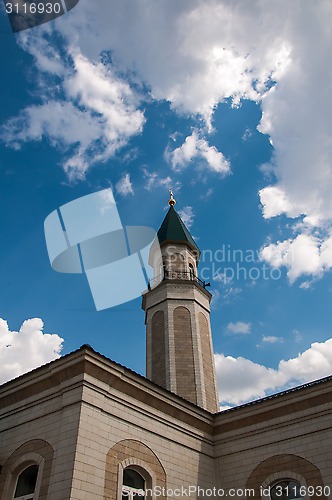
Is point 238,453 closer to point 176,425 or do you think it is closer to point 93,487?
point 176,425

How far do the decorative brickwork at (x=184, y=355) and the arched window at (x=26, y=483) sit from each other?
28.1 ft

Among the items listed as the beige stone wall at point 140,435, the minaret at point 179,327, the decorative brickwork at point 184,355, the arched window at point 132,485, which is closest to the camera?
the beige stone wall at point 140,435

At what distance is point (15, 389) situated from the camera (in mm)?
13773

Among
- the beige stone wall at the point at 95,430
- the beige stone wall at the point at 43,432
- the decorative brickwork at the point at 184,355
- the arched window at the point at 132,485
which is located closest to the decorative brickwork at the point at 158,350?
the decorative brickwork at the point at 184,355

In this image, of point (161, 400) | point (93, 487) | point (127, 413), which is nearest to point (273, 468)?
point (161, 400)

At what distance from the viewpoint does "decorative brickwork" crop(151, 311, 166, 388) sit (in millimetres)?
20505

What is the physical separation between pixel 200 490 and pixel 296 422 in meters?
4.00

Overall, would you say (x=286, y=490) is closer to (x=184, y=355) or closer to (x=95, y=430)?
(x=95, y=430)

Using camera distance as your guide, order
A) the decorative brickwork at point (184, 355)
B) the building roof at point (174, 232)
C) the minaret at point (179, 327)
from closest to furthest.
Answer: the decorative brickwork at point (184, 355), the minaret at point (179, 327), the building roof at point (174, 232)

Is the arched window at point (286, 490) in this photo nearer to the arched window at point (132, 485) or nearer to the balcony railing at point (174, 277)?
the arched window at point (132, 485)

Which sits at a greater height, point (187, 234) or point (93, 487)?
point (187, 234)

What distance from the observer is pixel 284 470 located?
1387 centimetres

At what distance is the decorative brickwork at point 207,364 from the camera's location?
66.3 feet

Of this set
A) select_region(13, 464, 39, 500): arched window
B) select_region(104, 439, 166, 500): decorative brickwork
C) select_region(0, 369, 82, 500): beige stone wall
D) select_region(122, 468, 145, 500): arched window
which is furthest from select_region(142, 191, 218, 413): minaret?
select_region(13, 464, 39, 500): arched window
